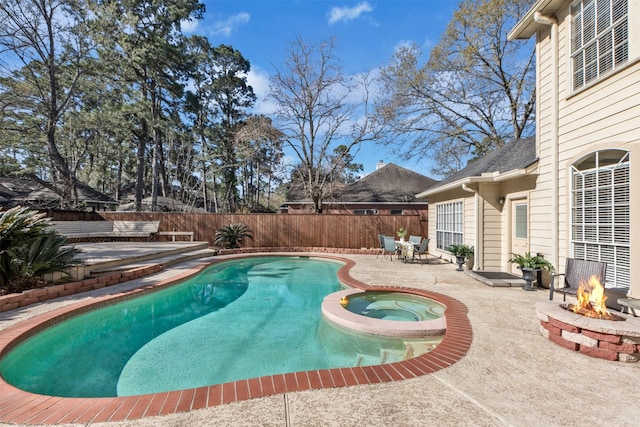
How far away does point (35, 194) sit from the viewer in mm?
18469

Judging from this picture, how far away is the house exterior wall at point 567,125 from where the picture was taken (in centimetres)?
422

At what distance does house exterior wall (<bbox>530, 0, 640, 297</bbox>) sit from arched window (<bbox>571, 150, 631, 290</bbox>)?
0.15 metres

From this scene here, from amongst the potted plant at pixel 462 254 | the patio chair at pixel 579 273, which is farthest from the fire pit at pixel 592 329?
the potted plant at pixel 462 254

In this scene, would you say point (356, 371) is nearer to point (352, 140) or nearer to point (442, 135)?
point (352, 140)

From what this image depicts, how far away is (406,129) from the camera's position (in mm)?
17453

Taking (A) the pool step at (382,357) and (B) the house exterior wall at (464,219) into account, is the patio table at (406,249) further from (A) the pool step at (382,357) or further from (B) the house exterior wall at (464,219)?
(A) the pool step at (382,357)

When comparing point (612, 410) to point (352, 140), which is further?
point (352, 140)

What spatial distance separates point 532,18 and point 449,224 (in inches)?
253

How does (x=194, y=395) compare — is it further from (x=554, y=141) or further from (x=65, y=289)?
(x=554, y=141)

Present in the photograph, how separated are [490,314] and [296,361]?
3.22 metres

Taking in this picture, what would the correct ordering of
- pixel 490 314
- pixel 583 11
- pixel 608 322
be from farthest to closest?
pixel 583 11 → pixel 490 314 → pixel 608 322

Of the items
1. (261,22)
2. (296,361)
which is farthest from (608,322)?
(261,22)

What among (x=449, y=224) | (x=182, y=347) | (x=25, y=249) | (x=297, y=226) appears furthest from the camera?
(x=297, y=226)

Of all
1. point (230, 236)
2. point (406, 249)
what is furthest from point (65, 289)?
point (406, 249)
